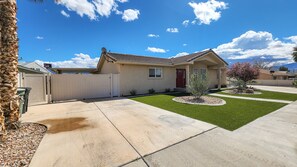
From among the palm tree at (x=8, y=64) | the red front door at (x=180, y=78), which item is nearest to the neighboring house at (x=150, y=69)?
the red front door at (x=180, y=78)

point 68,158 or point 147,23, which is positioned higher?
point 147,23

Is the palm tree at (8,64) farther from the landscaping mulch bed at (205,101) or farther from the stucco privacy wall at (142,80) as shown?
the landscaping mulch bed at (205,101)

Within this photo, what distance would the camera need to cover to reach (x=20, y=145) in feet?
10.4

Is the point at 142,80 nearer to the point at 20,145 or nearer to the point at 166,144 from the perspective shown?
the point at 166,144

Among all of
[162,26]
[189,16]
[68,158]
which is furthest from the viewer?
[162,26]

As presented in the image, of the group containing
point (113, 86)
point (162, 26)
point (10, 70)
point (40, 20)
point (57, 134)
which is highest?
point (162, 26)

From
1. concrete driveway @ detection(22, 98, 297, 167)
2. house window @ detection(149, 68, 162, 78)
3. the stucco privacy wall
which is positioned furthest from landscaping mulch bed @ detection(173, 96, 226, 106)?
house window @ detection(149, 68, 162, 78)

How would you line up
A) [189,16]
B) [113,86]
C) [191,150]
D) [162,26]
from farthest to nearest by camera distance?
[162,26]
[189,16]
[113,86]
[191,150]

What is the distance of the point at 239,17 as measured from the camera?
13.7m

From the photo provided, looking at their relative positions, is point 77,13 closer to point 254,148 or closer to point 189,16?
point 189,16

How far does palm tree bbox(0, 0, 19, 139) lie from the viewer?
155 inches

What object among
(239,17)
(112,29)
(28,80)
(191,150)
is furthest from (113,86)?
(239,17)

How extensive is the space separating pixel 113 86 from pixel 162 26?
348 inches

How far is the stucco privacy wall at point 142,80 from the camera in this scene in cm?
1195
